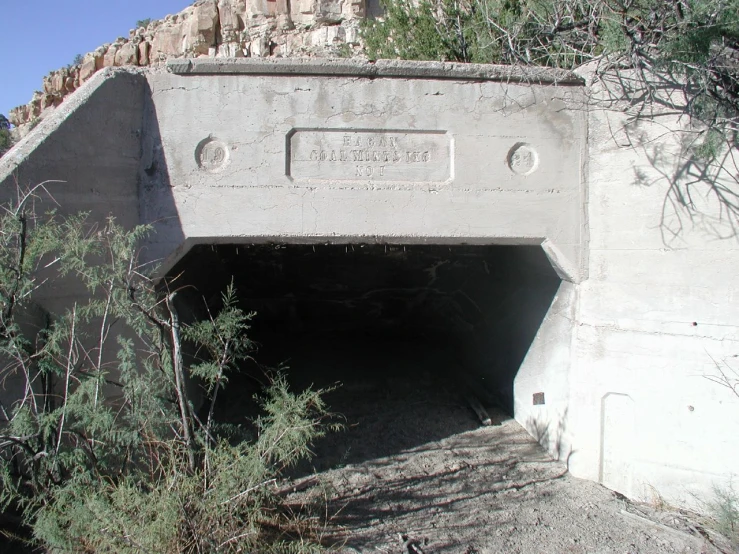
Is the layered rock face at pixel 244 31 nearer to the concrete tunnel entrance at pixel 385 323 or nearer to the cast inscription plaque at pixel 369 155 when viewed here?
the concrete tunnel entrance at pixel 385 323

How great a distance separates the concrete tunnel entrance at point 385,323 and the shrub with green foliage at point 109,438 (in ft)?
4.95

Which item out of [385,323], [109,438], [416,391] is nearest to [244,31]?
[385,323]

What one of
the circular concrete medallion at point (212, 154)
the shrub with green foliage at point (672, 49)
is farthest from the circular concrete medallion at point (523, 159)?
the circular concrete medallion at point (212, 154)

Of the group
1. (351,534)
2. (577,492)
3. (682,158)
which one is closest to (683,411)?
(577,492)


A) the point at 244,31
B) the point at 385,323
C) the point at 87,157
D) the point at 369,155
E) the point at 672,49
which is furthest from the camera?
the point at 244,31

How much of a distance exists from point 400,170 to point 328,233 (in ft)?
2.52

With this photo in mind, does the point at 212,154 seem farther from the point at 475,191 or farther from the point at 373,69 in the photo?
the point at 475,191

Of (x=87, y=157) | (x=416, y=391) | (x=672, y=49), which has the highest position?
(x=672, y=49)

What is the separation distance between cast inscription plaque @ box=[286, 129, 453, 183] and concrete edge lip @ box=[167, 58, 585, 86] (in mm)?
456

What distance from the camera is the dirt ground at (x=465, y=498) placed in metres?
4.01

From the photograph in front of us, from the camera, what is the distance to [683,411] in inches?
174

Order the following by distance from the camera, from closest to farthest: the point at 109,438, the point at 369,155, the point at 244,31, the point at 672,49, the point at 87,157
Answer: the point at 109,438 → the point at 87,157 → the point at 672,49 → the point at 369,155 → the point at 244,31

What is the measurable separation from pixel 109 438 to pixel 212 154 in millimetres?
2176

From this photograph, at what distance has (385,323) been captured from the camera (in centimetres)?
838
